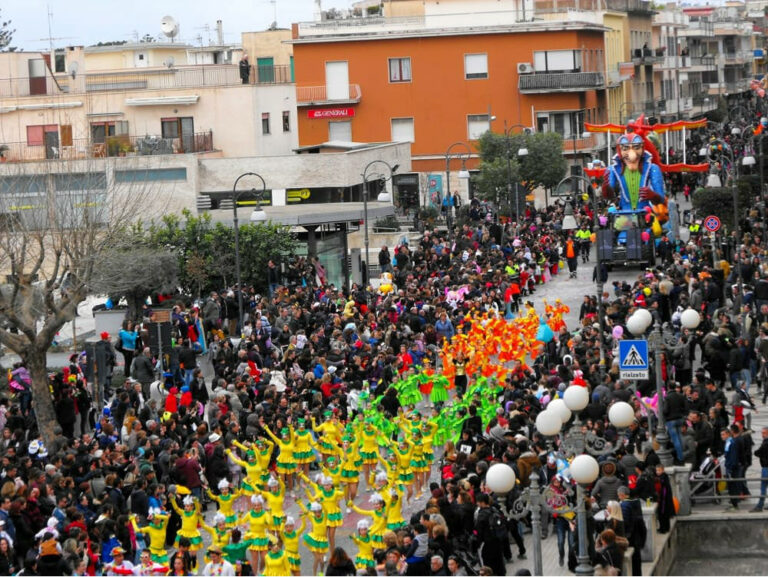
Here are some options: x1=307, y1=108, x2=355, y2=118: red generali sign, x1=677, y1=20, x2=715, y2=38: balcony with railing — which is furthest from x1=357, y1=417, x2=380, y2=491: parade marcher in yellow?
x1=677, y1=20, x2=715, y2=38: balcony with railing

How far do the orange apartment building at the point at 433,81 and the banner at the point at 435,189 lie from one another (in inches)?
46.4

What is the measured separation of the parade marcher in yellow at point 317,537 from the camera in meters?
20.8

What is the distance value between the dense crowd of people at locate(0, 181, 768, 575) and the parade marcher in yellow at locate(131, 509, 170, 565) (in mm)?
33

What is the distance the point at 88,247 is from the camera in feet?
104

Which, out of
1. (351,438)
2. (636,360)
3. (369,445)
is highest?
(636,360)

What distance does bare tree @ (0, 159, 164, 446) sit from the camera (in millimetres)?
27734

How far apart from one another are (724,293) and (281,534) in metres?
19.9

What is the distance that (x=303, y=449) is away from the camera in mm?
24891

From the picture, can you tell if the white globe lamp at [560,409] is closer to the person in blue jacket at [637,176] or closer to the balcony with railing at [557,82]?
the person in blue jacket at [637,176]

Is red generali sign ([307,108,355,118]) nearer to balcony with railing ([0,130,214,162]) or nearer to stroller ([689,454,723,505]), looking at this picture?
balcony with railing ([0,130,214,162])

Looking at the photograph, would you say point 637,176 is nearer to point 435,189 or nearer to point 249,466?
point 249,466

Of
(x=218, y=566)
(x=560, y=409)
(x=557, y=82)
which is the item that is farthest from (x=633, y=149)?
(x=218, y=566)

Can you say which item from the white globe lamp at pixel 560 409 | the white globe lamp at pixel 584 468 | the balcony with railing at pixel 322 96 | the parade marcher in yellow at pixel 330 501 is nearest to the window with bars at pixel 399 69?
the balcony with railing at pixel 322 96

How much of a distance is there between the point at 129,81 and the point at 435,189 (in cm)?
1396
